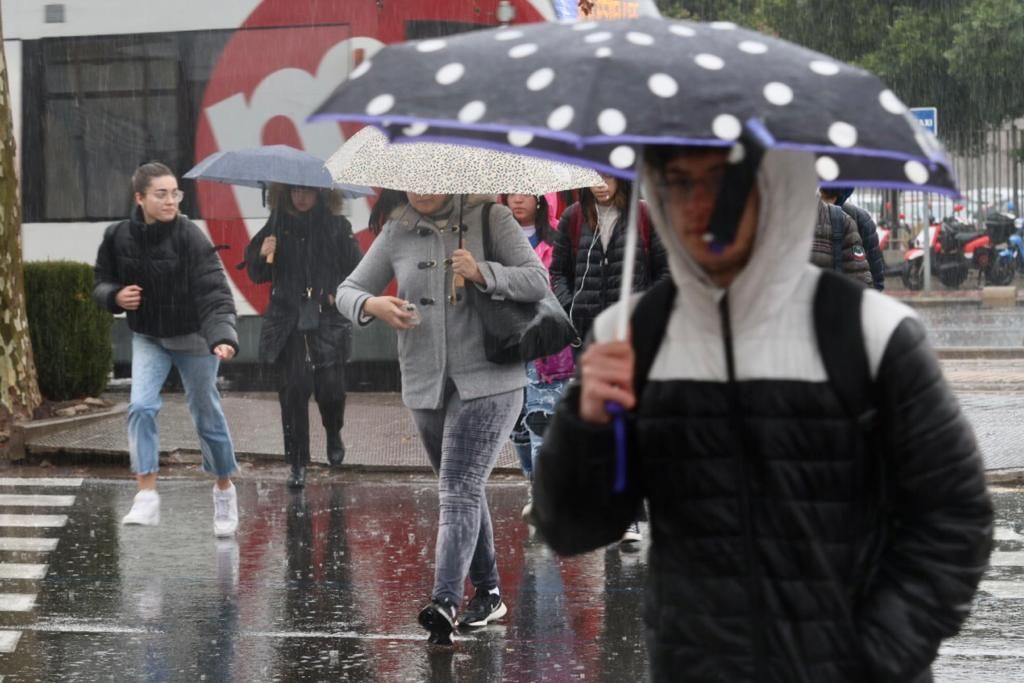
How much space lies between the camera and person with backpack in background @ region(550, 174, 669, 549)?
8.16 m

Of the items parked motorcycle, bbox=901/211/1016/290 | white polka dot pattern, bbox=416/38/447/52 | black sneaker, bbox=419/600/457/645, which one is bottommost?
parked motorcycle, bbox=901/211/1016/290

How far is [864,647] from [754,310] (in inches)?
22.6

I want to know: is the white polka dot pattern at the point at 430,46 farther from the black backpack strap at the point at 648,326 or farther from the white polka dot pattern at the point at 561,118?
the black backpack strap at the point at 648,326

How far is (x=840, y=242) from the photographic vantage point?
8891 millimetres

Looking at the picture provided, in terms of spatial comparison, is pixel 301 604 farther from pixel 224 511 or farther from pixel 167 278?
pixel 167 278

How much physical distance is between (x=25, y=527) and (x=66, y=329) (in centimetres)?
436

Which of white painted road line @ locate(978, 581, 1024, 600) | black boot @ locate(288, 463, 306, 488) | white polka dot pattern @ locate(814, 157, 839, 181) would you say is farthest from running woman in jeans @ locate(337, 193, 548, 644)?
black boot @ locate(288, 463, 306, 488)

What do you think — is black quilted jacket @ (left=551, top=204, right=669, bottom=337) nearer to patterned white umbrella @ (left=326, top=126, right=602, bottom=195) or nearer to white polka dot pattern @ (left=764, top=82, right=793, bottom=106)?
patterned white umbrella @ (left=326, top=126, right=602, bottom=195)

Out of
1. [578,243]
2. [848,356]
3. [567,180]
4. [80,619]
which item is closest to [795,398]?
[848,356]

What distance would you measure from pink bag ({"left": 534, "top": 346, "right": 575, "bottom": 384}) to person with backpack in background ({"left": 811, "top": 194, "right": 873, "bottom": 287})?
54.1 inches

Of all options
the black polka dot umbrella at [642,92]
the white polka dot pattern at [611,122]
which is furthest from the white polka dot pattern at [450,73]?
the white polka dot pattern at [611,122]

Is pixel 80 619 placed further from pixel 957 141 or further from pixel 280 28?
pixel 957 141

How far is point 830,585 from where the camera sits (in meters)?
2.85

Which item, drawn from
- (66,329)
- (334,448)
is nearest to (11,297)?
(66,329)
